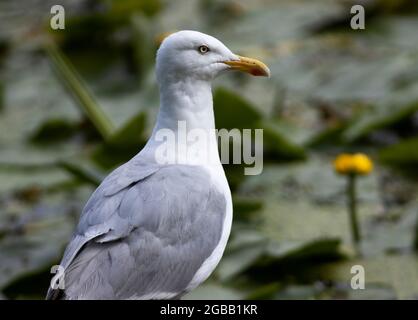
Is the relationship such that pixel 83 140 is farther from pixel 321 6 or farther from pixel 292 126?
pixel 321 6

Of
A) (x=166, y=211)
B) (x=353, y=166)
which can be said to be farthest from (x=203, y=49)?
(x=353, y=166)

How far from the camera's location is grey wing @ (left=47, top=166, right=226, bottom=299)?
3.07 meters

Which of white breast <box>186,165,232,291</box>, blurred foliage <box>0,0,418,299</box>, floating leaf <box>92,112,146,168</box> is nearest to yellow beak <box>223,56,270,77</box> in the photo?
white breast <box>186,165,232,291</box>

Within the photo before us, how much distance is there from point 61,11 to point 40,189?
772 millimetres

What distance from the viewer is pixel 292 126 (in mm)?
5098

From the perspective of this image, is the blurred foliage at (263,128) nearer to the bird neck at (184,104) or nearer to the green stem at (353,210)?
the green stem at (353,210)

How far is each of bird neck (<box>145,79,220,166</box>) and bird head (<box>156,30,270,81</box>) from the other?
0.03 meters

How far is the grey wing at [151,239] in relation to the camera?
3.07 metres

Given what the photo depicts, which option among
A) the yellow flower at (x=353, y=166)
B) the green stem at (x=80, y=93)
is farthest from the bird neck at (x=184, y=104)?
the green stem at (x=80, y=93)

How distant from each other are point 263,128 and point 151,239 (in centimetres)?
160

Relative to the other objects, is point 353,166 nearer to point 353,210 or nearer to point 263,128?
point 353,210

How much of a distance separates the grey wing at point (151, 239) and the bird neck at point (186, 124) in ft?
0.19

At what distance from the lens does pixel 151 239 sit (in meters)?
3.15
